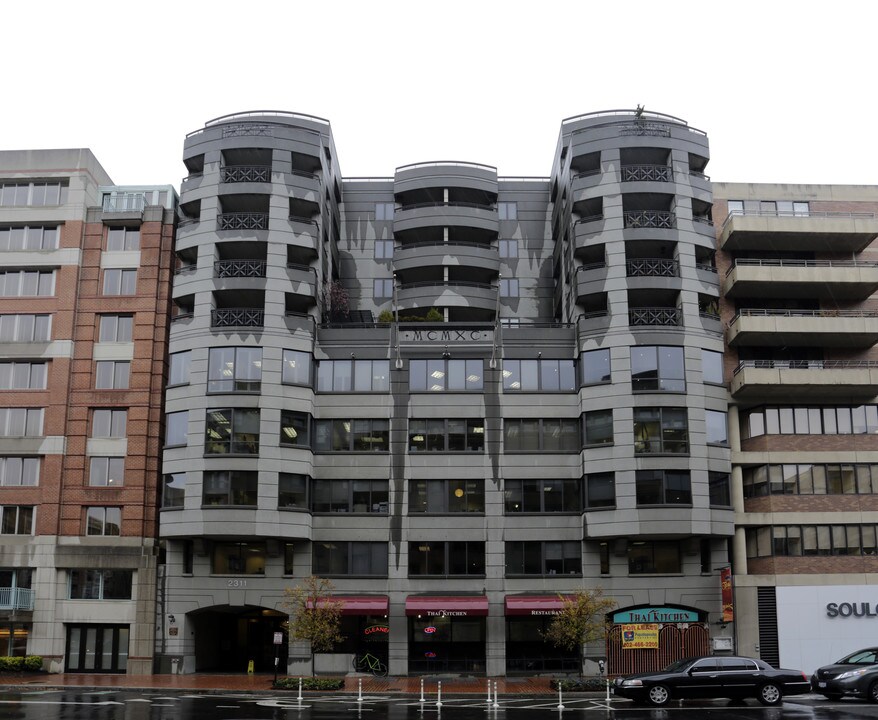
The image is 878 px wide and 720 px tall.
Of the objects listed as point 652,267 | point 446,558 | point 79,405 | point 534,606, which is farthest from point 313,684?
point 652,267

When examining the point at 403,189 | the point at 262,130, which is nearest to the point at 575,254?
the point at 403,189

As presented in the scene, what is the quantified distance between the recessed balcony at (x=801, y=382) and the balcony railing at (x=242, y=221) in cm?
2585

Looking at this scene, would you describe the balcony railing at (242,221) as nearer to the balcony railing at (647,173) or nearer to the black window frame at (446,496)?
the black window frame at (446,496)

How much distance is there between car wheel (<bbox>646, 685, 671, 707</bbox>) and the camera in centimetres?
3209

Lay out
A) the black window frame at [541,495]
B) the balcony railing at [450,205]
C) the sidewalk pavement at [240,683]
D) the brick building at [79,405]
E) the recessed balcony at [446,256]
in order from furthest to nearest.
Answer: the balcony railing at [450,205], the recessed balcony at [446,256], the black window frame at [541,495], the brick building at [79,405], the sidewalk pavement at [240,683]

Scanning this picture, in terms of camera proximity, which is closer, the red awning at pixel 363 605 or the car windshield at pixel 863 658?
the car windshield at pixel 863 658

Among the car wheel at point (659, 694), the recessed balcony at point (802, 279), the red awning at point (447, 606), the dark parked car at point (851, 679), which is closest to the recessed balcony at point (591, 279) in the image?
the recessed balcony at point (802, 279)

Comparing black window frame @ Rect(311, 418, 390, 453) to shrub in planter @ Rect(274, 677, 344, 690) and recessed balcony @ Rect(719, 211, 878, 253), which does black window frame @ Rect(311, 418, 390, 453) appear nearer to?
shrub in planter @ Rect(274, 677, 344, 690)

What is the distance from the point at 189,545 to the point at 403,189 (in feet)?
78.8

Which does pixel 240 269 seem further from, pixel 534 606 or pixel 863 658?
pixel 863 658

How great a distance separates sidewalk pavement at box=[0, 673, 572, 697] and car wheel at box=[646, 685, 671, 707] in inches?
253

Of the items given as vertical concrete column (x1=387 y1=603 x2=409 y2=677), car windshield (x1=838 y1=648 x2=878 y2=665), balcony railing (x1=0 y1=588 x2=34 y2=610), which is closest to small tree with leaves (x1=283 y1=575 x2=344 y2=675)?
vertical concrete column (x1=387 y1=603 x2=409 y2=677)

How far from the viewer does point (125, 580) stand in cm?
Result: 4703

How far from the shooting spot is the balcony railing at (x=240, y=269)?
159 ft
